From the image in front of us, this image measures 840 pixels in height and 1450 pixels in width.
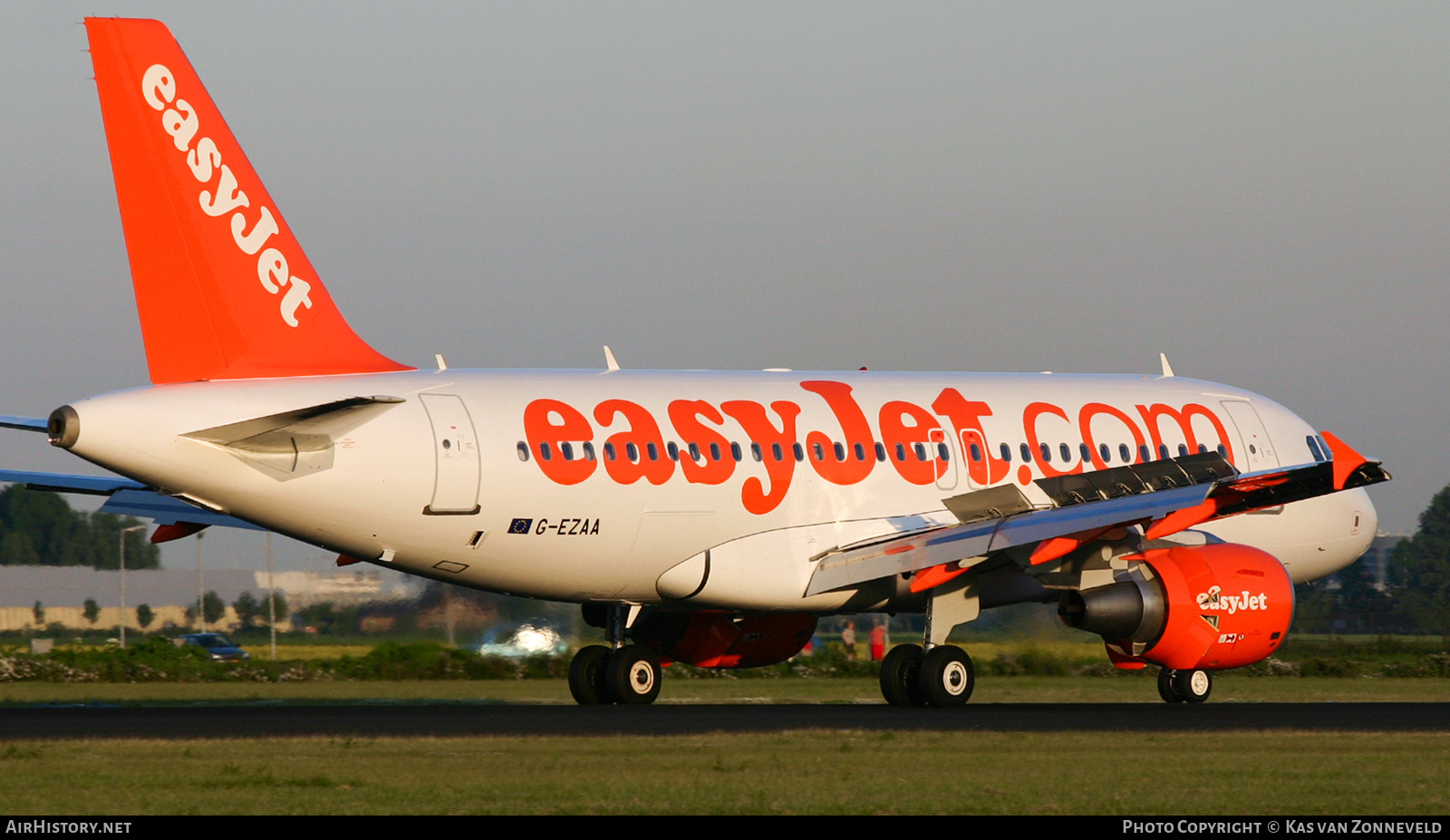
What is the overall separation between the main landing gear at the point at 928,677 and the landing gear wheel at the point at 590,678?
3.92 meters

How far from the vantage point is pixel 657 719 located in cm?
2211

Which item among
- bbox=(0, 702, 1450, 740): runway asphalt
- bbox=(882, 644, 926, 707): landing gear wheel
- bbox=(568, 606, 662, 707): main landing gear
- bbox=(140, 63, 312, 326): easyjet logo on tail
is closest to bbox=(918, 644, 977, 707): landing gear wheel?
bbox=(882, 644, 926, 707): landing gear wheel

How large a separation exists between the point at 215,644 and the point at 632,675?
69.9ft

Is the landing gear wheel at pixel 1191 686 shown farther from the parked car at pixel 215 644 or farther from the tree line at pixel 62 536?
the tree line at pixel 62 536

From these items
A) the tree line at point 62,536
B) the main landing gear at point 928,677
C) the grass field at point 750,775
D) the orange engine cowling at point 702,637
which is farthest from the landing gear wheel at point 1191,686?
the tree line at point 62,536

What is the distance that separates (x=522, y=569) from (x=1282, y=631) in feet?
32.6

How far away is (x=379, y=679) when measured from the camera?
120 feet

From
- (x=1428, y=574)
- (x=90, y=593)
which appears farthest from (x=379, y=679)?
(x=1428, y=574)

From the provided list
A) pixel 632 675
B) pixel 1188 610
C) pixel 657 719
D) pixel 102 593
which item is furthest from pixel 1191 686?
pixel 102 593

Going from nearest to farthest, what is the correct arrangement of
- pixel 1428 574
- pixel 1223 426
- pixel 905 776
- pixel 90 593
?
pixel 905 776
pixel 1223 426
pixel 90 593
pixel 1428 574

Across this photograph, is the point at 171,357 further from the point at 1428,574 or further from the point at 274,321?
the point at 1428,574

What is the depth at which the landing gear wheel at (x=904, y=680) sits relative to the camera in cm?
2478

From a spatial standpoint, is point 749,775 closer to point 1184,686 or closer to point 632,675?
point 632,675
